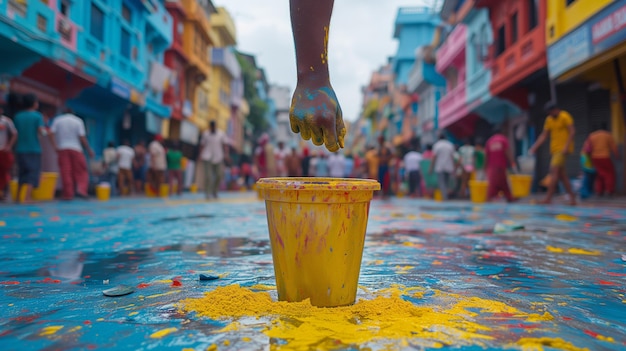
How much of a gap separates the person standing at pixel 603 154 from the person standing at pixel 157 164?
10461 millimetres

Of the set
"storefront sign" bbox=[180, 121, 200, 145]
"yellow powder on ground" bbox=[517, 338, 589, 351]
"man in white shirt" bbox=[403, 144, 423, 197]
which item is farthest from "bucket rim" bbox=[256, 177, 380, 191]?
"storefront sign" bbox=[180, 121, 200, 145]

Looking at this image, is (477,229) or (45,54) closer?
(477,229)

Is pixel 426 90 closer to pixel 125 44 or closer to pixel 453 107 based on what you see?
pixel 453 107

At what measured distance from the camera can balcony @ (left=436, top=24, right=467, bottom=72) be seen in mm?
19172

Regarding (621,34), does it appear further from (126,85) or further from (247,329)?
(126,85)

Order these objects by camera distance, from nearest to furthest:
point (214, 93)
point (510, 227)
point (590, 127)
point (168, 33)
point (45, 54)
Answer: point (510, 227) < point (45, 54) < point (590, 127) < point (168, 33) < point (214, 93)

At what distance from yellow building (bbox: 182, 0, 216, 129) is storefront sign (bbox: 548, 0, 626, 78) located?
17418 millimetres

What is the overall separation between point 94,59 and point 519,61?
12.0m

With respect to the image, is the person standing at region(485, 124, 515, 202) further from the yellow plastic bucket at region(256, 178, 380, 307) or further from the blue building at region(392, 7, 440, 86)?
the blue building at region(392, 7, 440, 86)

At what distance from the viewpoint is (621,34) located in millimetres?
7750

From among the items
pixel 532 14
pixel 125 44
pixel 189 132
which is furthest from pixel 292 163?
pixel 189 132

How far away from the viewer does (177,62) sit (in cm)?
2220

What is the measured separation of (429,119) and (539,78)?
13.5 m

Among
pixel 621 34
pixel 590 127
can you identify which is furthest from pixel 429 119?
pixel 621 34
